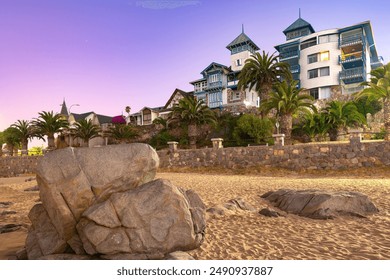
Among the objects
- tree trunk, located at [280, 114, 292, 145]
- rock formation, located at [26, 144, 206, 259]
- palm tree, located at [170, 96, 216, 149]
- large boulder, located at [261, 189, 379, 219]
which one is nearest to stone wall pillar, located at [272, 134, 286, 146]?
tree trunk, located at [280, 114, 292, 145]

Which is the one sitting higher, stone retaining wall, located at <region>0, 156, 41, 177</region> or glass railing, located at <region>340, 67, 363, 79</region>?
glass railing, located at <region>340, 67, 363, 79</region>

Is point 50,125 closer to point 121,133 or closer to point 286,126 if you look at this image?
point 121,133

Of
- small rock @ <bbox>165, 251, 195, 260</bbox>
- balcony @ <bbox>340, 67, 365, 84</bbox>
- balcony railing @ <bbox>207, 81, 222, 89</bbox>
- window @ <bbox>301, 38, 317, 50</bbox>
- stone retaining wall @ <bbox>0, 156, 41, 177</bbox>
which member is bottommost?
stone retaining wall @ <bbox>0, 156, 41, 177</bbox>

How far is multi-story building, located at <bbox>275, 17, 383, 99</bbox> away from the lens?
2617 cm

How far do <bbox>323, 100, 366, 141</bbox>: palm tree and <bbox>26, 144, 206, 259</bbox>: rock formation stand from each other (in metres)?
26.4

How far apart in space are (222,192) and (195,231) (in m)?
4.77

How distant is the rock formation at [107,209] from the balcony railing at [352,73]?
98.1 ft

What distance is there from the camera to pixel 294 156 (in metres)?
14.7

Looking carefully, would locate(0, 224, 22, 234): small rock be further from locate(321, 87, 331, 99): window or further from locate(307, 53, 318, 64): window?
locate(307, 53, 318, 64): window

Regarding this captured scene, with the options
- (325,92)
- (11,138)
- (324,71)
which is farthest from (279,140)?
(11,138)

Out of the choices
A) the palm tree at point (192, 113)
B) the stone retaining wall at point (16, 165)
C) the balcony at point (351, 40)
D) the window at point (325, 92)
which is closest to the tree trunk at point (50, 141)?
the stone retaining wall at point (16, 165)

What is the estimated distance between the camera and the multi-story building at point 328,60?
26.2m

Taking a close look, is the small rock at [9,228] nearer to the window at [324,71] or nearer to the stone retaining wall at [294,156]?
the stone retaining wall at [294,156]

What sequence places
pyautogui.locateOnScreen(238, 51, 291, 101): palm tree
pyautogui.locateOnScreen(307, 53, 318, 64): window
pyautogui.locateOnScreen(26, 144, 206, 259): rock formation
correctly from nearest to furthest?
1. pyautogui.locateOnScreen(26, 144, 206, 259): rock formation
2. pyautogui.locateOnScreen(238, 51, 291, 101): palm tree
3. pyautogui.locateOnScreen(307, 53, 318, 64): window
